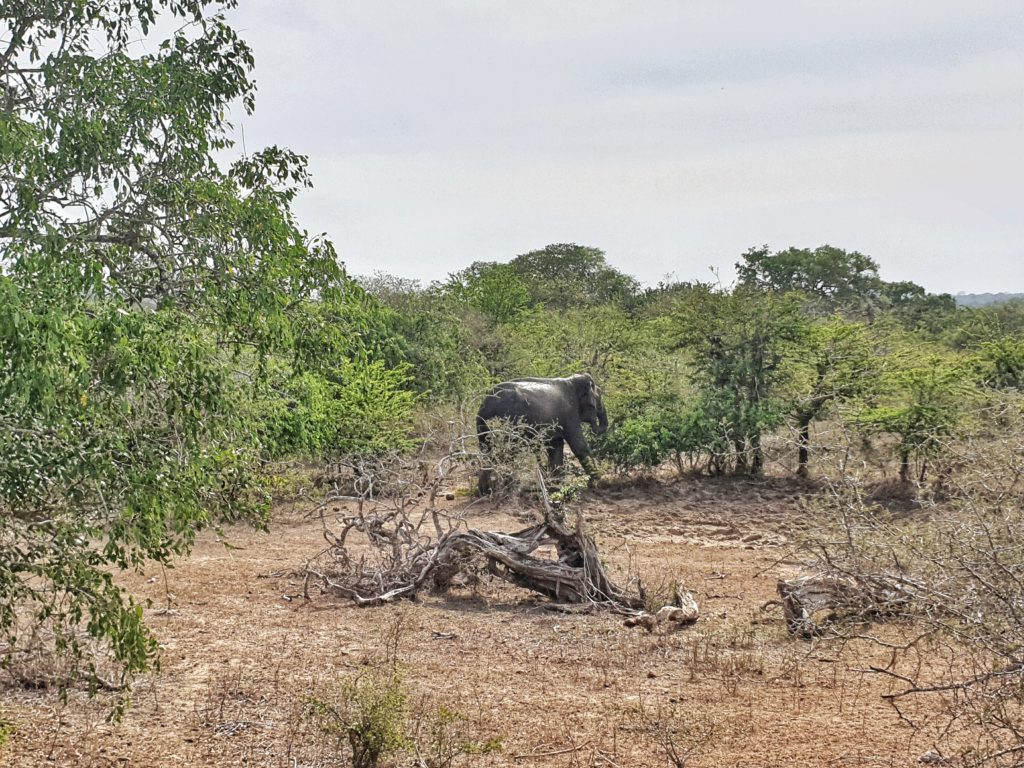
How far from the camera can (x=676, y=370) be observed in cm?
1858

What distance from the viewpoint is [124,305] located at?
4473 mm

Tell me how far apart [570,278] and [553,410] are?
87.6ft

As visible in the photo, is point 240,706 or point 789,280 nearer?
point 240,706

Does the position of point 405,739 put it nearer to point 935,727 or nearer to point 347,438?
point 935,727

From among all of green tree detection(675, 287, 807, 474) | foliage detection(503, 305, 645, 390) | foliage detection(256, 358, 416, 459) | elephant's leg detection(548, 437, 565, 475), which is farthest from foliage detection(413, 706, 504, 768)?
foliage detection(503, 305, 645, 390)

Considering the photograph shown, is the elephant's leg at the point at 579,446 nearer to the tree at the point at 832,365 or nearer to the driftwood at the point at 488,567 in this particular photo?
the tree at the point at 832,365

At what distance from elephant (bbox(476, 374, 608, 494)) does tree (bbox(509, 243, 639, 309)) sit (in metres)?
16.5

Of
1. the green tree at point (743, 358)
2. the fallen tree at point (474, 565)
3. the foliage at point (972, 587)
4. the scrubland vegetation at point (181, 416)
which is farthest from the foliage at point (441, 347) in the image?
the foliage at point (972, 587)

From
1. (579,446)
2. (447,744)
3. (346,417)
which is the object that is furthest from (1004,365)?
(447,744)

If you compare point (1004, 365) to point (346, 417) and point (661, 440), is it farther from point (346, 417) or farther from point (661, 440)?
point (346, 417)

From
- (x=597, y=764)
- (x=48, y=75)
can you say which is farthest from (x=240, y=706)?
(x=48, y=75)

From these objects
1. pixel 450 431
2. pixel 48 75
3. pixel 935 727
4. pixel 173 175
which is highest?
pixel 48 75

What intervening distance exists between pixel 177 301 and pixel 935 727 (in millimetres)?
5468

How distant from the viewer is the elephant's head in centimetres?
1711
